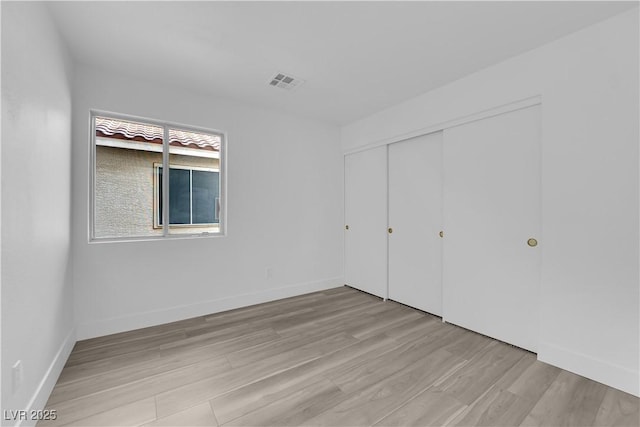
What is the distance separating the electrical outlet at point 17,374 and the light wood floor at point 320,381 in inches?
14.9

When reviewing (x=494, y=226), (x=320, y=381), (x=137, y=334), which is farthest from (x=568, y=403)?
(x=137, y=334)

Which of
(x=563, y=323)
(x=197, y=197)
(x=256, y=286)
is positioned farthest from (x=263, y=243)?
(x=563, y=323)

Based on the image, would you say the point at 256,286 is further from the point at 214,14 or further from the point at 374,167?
the point at 214,14

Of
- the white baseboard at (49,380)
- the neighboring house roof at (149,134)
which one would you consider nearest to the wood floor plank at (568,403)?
the white baseboard at (49,380)

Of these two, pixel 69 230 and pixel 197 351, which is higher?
pixel 69 230

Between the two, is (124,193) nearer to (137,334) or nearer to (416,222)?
(137,334)

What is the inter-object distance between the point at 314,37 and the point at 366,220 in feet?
8.19

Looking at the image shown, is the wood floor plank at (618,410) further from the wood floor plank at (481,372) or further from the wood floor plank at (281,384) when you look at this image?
the wood floor plank at (281,384)

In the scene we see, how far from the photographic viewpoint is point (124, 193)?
2.81m

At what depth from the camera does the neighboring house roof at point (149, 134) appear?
276cm

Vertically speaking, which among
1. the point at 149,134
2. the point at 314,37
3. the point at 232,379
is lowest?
the point at 232,379

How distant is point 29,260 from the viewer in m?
1.50

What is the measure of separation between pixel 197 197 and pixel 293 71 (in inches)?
69.9

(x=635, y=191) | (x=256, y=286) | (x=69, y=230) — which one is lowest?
(x=256, y=286)
